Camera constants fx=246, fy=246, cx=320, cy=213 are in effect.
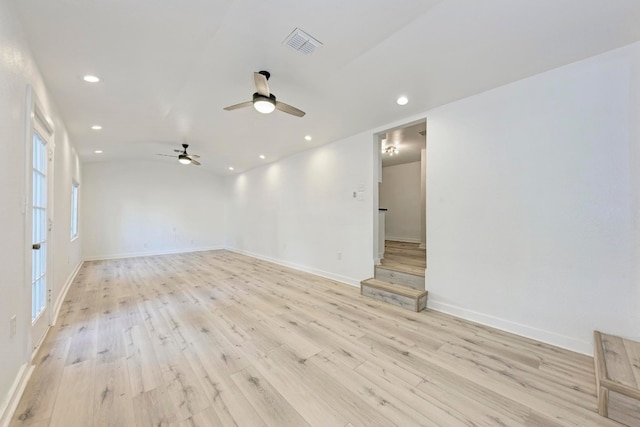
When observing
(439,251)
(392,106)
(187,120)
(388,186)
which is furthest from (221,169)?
(439,251)

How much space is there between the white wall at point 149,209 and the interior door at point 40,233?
5173 millimetres

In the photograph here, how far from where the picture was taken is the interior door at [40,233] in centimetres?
246

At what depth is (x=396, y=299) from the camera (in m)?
3.36

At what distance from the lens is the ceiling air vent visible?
212cm

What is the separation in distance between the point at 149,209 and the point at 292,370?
25.3 ft

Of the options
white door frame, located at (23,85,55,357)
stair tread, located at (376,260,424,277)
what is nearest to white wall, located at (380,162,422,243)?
stair tread, located at (376,260,424,277)

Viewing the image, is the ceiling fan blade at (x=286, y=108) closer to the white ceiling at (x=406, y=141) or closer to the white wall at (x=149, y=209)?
the white ceiling at (x=406, y=141)

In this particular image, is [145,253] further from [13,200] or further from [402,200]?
[402,200]

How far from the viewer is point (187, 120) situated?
4102mm

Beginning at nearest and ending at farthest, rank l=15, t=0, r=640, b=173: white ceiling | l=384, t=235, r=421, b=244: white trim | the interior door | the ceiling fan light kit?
1. l=15, t=0, r=640, b=173: white ceiling
2. the interior door
3. the ceiling fan light kit
4. l=384, t=235, r=421, b=244: white trim

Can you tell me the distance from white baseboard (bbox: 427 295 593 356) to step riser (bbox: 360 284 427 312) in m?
0.18

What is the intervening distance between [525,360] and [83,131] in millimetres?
6922

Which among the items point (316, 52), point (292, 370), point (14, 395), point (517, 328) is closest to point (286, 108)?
point (316, 52)

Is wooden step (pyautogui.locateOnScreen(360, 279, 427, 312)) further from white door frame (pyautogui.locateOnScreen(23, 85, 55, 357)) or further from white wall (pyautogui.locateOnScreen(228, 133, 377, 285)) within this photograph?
white door frame (pyautogui.locateOnScreen(23, 85, 55, 357))
